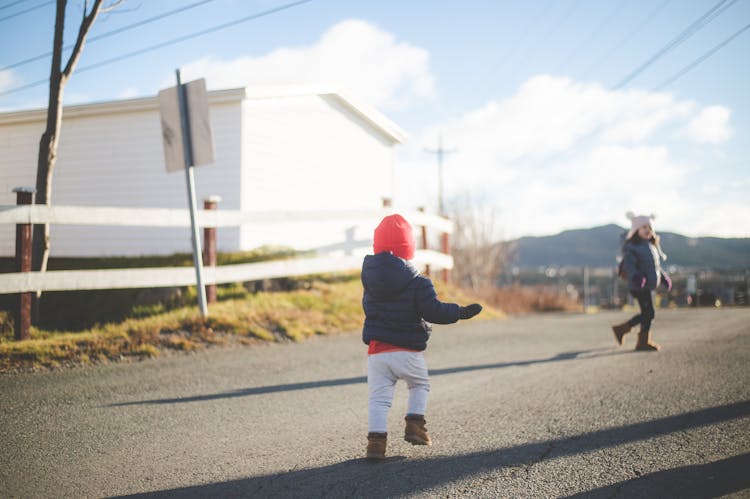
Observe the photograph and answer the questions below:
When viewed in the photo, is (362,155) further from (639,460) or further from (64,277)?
(639,460)

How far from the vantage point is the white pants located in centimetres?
335

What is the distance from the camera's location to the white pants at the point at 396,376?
335 centimetres

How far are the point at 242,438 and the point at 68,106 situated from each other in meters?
15.2

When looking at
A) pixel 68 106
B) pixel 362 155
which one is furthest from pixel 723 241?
pixel 68 106

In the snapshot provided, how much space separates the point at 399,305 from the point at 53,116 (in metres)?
7.88

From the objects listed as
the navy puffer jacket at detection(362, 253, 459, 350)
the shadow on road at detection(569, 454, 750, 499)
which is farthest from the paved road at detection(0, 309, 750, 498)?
the navy puffer jacket at detection(362, 253, 459, 350)

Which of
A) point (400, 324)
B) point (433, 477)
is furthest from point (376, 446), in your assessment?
point (400, 324)

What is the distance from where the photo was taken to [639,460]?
3.07 m

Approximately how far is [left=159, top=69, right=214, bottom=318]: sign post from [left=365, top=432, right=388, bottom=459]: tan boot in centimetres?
475

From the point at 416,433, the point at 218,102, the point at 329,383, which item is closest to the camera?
the point at 416,433

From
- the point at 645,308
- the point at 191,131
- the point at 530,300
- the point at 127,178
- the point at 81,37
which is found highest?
the point at 81,37

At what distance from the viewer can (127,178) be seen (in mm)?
15430

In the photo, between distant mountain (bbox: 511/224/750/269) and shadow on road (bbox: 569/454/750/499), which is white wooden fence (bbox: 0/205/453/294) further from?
distant mountain (bbox: 511/224/750/269)

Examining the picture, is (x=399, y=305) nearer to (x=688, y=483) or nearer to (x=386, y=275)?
(x=386, y=275)
